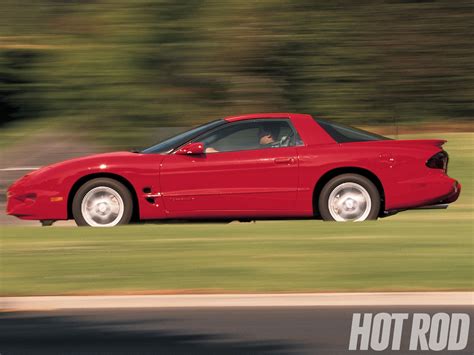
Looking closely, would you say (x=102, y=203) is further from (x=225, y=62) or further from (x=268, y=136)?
(x=225, y=62)

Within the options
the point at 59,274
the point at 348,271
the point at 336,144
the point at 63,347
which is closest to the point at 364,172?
the point at 336,144

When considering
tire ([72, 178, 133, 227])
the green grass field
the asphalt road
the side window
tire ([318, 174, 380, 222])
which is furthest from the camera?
the side window

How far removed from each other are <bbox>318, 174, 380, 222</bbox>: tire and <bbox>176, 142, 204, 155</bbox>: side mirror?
56.9 inches

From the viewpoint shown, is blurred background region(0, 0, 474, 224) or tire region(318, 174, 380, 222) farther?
blurred background region(0, 0, 474, 224)

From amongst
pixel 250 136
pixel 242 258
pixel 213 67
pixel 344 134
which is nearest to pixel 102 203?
pixel 250 136

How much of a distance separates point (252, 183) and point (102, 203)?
1.70m

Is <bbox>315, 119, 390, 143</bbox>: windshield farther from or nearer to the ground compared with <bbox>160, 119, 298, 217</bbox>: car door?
farther from the ground

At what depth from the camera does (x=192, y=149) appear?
12469 mm

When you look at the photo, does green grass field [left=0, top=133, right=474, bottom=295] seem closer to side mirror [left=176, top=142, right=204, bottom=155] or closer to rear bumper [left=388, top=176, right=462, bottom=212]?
rear bumper [left=388, top=176, right=462, bottom=212]

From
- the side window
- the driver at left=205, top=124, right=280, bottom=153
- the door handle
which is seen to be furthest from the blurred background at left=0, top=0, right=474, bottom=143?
the door handle

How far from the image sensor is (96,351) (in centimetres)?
641

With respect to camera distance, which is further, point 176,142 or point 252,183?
point 176,142

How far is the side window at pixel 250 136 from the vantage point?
41.3 ft

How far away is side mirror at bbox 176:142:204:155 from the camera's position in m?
12.4
